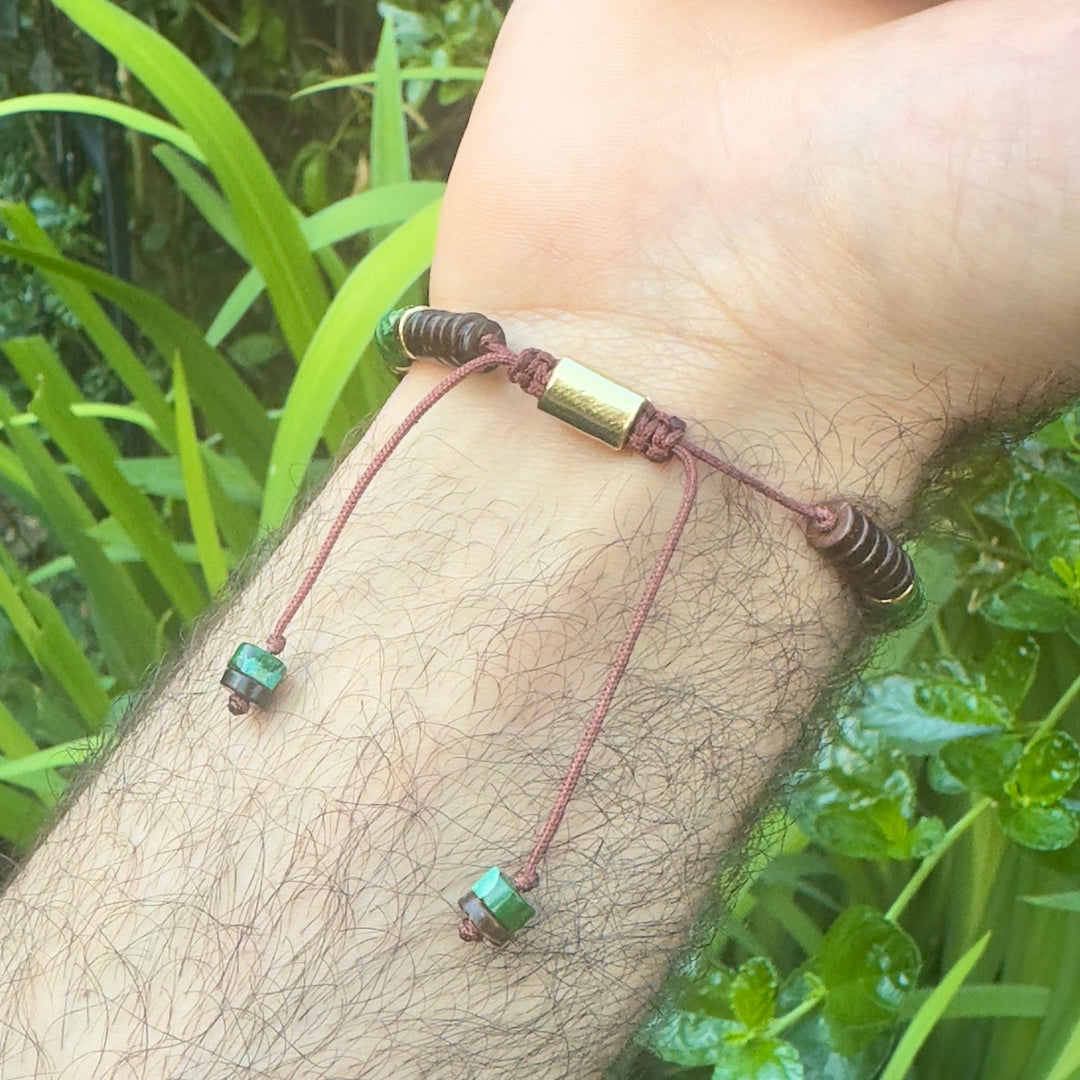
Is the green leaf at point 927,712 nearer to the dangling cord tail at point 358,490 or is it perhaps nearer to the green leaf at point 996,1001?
the green leaf at point 996,1001

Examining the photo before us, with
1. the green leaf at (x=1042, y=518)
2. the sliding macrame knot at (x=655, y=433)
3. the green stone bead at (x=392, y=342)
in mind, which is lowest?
the green leaf at (x=1042, y=518)

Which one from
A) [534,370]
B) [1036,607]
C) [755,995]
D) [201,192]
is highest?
[201,192]

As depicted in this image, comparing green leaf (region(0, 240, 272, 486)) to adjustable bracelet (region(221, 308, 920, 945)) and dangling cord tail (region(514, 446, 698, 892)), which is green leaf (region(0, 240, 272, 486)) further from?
dangling cord tail (region(514, 446, 698, 892))

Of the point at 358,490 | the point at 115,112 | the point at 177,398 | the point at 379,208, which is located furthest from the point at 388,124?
the point at 358,490

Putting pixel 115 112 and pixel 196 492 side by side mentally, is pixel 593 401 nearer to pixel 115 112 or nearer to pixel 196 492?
pixel 196 492

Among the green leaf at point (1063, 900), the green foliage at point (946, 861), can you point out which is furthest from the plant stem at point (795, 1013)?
the green leaf at point (1063, 900)

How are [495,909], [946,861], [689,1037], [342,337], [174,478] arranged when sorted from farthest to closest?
[174,478], [342,337], [946,861], [689,1037], [495,909]
